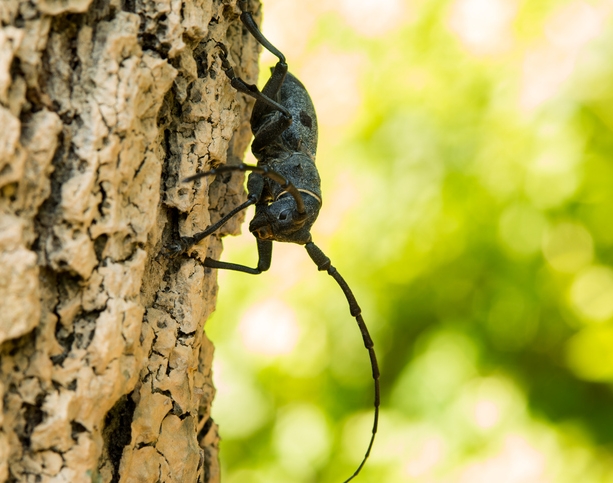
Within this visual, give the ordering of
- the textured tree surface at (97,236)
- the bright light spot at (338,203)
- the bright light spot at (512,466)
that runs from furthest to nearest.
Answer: the bright light spot at (338,203) → the bright light spot at (512,466) → the textured tree surface at (97,236)

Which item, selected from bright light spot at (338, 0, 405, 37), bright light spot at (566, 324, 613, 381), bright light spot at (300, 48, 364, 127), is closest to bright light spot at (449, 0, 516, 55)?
bright light spot at (338, 0, 405, 37)

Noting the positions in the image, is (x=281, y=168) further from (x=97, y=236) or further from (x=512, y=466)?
(x=512, y=466)

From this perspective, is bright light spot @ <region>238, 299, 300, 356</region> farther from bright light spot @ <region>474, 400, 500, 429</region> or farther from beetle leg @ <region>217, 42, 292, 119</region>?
beetle leg @ <region>217, 42, 292, 119</region>

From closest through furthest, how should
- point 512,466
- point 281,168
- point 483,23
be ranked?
point 281,168 < point 512,466 < point 483,23

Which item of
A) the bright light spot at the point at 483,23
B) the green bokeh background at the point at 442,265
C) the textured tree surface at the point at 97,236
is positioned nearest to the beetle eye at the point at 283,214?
the textured tree surface at the point at 97,236

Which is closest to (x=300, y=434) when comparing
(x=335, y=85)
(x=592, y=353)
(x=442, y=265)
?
(x=442, y=265)

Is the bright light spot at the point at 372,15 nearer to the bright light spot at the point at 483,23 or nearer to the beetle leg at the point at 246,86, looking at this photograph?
the bright light spot at the point at 483,23
